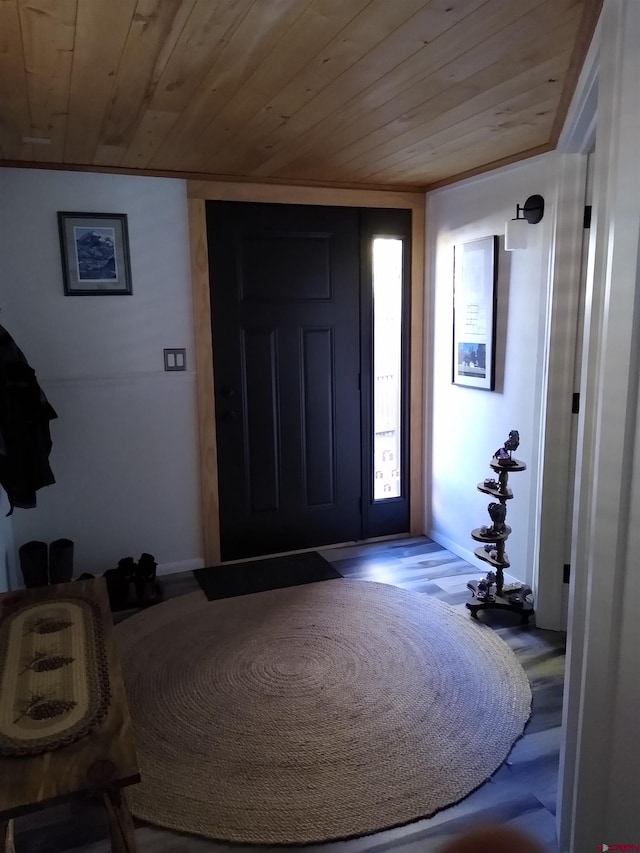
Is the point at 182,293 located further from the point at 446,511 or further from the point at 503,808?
the point at 503,808

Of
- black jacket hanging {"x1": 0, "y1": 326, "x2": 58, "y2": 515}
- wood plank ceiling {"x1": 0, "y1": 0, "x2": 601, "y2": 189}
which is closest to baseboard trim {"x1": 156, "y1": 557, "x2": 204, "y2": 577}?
black jacket hanging {"x1": 0, "y1": 326, "x2": 58, "y2": 515}

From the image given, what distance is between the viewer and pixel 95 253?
3.21 m

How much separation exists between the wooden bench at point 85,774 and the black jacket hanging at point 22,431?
160 centimetres

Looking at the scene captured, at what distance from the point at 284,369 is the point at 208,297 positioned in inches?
23.0

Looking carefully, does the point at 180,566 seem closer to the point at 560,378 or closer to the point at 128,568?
the point at 128,568

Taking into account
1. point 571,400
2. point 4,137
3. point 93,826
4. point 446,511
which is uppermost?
point 4,137

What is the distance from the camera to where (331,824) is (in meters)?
1.81

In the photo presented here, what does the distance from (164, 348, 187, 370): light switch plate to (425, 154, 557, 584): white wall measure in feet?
4.84

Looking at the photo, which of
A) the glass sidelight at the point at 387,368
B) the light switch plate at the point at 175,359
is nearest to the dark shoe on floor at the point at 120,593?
the light switch plate at the point at 175,359

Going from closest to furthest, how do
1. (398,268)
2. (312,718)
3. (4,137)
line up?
(312,718)
(4,137)
(398,268)

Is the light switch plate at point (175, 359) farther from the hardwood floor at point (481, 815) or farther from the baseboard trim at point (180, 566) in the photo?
the hardwood floor at point (481, 815)

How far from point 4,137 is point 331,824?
2741 mm

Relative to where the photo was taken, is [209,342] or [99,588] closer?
[99,588]

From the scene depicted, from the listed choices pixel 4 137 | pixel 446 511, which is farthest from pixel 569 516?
Result: pixel 4 137
